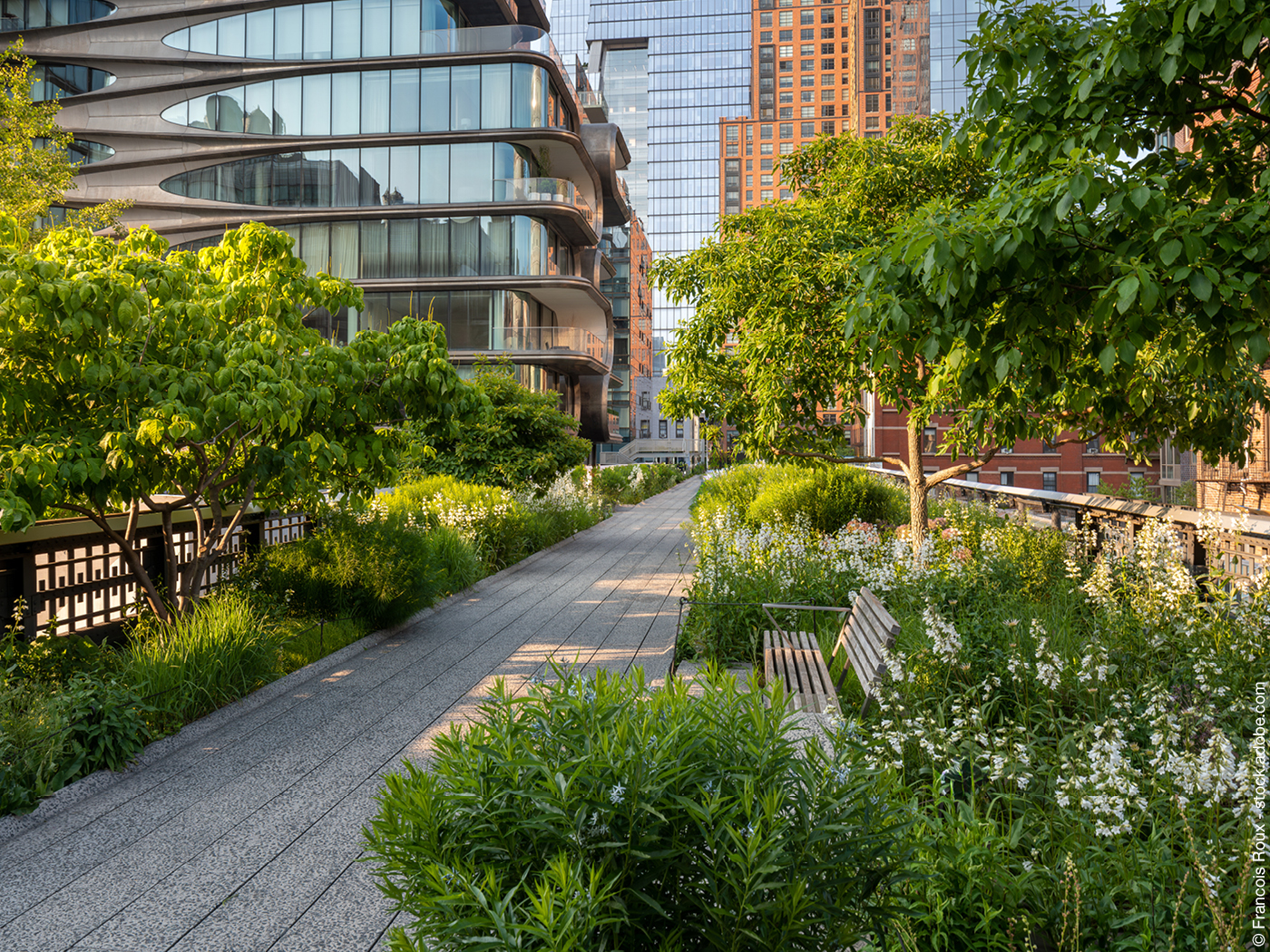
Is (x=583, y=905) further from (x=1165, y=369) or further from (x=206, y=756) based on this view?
(x=1165, y=369)

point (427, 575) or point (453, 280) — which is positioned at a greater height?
point (453, 280)

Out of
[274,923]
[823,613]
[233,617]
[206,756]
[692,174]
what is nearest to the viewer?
[274,923]

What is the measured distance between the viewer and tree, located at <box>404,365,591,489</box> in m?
16.4

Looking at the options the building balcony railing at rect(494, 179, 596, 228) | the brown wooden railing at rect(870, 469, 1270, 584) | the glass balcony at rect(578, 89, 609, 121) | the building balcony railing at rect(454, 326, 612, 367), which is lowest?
the brown wooden railing at rect(870, 469, 1270, 584)

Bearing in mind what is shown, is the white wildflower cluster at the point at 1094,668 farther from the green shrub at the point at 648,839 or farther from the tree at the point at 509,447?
the tree at the point at 509,447

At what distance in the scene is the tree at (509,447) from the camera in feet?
53.9

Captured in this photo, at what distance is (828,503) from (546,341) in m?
19.8

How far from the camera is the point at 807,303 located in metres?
9.84

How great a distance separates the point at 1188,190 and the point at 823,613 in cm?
474

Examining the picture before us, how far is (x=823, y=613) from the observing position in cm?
782

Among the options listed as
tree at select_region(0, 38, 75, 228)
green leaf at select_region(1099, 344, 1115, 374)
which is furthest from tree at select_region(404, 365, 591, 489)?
tree at select_region(0, 38, 75, 228)

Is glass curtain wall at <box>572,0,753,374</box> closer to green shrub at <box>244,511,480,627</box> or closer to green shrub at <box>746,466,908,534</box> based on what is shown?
green shrub at <box>746,466,908,534</box>

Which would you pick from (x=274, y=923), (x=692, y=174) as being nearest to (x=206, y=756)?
(x=274, y=923)

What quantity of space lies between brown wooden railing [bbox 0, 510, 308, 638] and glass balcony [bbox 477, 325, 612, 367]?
2329 cm
